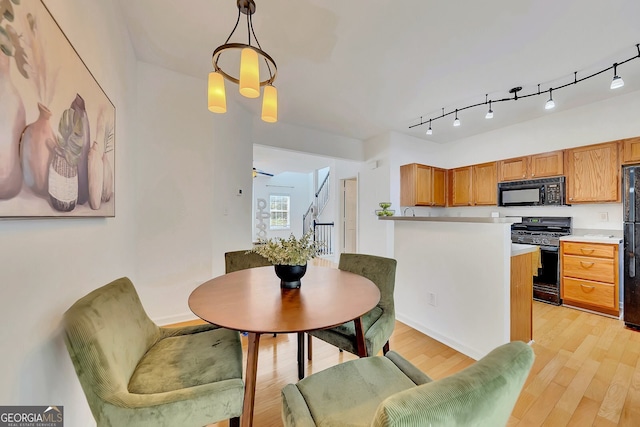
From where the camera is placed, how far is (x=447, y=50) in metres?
→ 2.21

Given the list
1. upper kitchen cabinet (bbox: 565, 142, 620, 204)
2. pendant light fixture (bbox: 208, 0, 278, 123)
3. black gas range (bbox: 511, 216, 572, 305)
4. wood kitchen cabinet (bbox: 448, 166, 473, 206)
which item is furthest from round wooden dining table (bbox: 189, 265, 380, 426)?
wood kitchen cabinet (bbox: 448, 166, 473, 206)

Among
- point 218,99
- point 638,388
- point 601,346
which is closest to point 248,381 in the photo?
point 218,99

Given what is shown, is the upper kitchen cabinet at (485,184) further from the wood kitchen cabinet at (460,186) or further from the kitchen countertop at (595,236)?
the kitchen countertop at (595,236)

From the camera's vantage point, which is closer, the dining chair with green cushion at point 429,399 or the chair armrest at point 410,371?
the dining chair with green cushion at point 429,399

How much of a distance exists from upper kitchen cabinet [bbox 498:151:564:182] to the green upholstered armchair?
15.2 feet

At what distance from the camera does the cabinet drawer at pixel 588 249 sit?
111 inches

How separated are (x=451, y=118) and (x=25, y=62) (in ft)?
14.4

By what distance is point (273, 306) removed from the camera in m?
1.19

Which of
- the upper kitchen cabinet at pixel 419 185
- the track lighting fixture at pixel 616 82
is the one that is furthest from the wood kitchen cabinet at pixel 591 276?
the upper kitchen cabinet at pixel 419 185

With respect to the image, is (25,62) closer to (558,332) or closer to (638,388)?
(638,388)

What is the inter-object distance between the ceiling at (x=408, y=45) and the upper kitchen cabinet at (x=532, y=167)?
722 millimetres

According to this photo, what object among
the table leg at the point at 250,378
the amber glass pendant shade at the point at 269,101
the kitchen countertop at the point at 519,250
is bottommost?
the table leg at the point at 250,378

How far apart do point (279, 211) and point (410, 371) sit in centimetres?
842

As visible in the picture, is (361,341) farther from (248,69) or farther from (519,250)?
(519,250)
